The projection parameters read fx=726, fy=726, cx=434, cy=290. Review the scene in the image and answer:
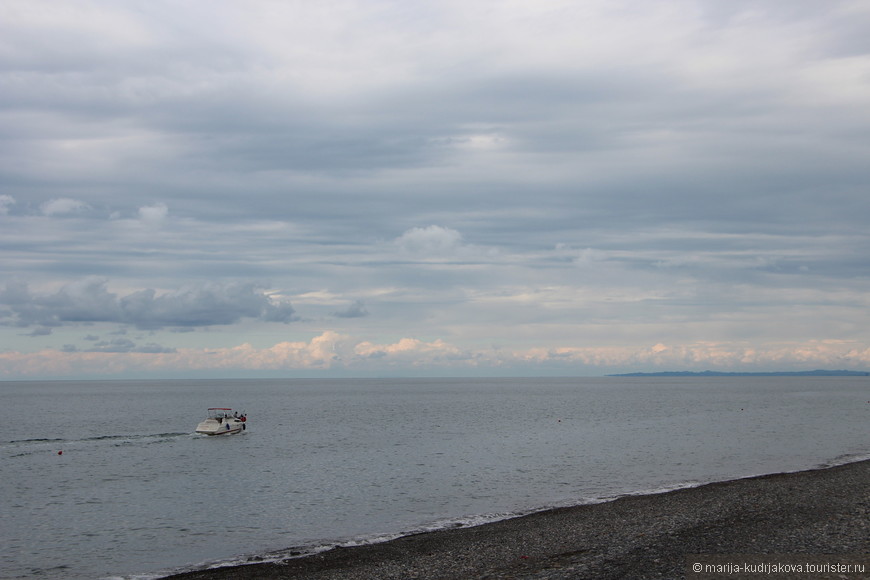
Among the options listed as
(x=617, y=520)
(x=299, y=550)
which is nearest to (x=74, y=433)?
(x=299, y=550)

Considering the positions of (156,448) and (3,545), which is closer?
(3,545)

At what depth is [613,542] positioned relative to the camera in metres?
28.0

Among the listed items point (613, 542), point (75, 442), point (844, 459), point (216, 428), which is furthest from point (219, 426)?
point (613, 542)

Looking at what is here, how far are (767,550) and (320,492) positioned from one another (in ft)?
96.1

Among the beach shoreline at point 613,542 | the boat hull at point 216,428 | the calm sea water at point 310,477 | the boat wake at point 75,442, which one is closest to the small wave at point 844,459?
the calm sea water at point 310,477

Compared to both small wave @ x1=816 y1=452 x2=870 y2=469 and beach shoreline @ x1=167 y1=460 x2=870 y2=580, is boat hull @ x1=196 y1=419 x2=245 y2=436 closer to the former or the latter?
beach shoreline @ x1=167 y1=460 x2=870 y2=580

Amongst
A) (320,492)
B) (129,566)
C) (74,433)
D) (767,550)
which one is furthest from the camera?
(74,433)

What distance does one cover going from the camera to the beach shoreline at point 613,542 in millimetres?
24078

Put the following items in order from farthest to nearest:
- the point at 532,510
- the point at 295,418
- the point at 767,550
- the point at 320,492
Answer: the point at 295,418 → the point at 320,492 → the point at 532,510 → the point at 767,550

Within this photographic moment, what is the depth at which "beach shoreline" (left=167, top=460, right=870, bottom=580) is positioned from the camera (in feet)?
79.0

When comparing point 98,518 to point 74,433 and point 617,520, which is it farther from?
point 74,433

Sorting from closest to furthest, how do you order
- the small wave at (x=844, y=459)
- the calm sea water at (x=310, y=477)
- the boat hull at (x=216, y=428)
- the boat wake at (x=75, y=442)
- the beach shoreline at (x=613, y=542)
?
the beach shoreline at (x=613, y=542) → the calm sea water at (x=310, y=477) → the small wave at (x=844, y=459) → the boat wake at (x=75, y=442) → the boat hull at (x=216, y=428)

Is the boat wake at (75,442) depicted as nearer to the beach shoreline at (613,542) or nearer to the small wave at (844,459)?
the beach shoreline at (613,542)

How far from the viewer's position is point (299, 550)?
31484 millimetres
